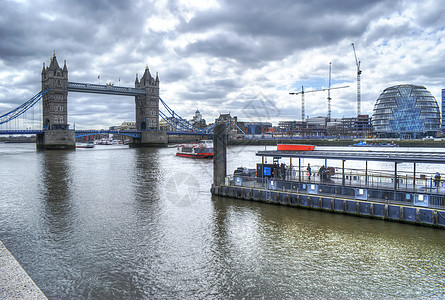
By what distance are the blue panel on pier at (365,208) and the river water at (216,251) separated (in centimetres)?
62

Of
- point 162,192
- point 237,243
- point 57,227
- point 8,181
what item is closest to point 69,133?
point 8,181

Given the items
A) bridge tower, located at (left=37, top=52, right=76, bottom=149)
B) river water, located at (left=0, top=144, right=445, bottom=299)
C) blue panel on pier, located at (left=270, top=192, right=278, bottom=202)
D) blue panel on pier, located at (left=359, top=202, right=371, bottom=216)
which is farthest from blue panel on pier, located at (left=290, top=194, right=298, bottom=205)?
bridge tower, located at (left=37, top=52, right=76, bottom=149)

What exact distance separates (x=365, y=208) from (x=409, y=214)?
261 centimetres

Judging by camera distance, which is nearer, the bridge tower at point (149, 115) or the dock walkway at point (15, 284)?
the dock walkway at point (15, 284)

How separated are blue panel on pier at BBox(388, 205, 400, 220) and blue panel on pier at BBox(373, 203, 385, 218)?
0.36 m

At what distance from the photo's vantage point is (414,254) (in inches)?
640

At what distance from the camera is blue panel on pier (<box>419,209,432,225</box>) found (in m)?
19.7

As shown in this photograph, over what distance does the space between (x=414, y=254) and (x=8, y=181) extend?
4558 cm

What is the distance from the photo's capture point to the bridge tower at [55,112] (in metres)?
119

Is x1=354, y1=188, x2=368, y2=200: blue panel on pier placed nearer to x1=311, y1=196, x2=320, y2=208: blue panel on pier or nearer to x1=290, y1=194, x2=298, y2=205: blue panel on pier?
x1=311, y1=196, x2=320, y2=208: blue panel on pier

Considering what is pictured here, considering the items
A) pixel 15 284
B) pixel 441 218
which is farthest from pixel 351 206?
pixel 15 284

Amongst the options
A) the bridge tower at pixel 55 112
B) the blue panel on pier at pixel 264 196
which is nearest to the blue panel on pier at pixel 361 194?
the blue panel on pier at pixel 264 196

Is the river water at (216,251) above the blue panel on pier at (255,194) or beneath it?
beneath

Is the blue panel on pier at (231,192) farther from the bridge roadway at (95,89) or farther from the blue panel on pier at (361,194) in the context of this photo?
the bridge roadway at (95,89)
